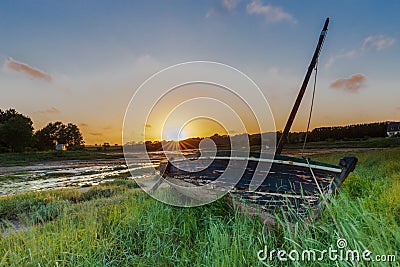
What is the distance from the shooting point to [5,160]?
16781 millimetres

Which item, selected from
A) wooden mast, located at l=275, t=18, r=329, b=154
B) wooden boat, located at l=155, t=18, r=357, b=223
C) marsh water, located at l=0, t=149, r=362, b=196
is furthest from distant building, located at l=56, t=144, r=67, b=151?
wooden boat, located at l=155, t=18, r=357, b=223

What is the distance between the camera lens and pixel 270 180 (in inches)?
122

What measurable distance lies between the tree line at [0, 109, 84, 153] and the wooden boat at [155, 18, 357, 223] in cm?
2142

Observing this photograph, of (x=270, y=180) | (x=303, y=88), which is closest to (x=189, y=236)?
(x=270, y=180)

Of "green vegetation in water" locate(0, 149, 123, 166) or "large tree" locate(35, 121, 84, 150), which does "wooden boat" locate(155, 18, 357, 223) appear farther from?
"large tree" locate(35, 121, 84, 150)

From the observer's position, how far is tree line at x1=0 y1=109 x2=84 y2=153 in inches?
818

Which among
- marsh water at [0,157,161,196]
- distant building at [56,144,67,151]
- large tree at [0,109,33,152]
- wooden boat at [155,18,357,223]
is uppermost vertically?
large tree at [0,109,33,152]

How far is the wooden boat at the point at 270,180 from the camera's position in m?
2.68

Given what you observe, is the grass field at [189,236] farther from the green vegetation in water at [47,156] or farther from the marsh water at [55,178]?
the green vegetation in water at [47,156]

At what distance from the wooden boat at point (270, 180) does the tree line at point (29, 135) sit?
70.3 feet

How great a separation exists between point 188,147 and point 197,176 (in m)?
0.56

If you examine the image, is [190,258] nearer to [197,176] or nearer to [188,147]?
[197,176]

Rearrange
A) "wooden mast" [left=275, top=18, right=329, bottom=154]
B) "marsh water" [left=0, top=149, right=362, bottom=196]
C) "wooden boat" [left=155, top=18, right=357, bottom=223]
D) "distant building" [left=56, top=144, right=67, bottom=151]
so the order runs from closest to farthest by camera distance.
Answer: "wooden boat" [left=155, top=18, right=357, bottom=223] → "wooden mast" [left=275, top=18, right=329, bottom=154] → "marsh water" [left=0, top=149, right=362, bottom=196] → "distant building" [left=56, top=144, right=67, bottom=151]

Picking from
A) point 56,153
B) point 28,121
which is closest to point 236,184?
point 56,153
